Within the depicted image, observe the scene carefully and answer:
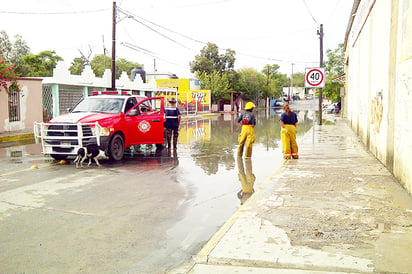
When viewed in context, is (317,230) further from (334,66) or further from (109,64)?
(109,64)

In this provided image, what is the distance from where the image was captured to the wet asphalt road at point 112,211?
16.0 feet

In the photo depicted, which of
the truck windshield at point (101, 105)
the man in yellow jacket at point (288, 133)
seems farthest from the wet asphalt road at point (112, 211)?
the truck windshield at point (101, 105)

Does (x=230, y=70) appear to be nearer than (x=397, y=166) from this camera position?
No

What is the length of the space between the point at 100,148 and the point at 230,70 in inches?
2376

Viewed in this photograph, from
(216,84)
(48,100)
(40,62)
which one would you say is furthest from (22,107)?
(216,84)

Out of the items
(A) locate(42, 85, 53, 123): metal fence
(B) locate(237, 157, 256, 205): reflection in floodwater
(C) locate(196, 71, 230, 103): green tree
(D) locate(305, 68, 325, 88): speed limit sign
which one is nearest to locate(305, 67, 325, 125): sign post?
(D) locate(305, 68, 325, 88): speed limit sign

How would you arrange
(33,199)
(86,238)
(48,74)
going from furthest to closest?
(48,74) → (33,199) → (86,238)

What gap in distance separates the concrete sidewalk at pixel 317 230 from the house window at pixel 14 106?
18.2 meters

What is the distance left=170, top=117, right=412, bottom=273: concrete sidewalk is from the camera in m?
4.48

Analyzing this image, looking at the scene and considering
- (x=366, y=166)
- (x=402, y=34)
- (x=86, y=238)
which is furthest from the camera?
(x=366, y=166)

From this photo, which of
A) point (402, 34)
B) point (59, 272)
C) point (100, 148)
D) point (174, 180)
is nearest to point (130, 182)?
point (174, 180)

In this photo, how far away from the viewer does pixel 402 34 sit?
338 inches

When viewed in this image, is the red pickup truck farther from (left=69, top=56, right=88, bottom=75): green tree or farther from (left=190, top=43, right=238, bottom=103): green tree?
(left=69, top=56, right=88, bottom=75): green tree

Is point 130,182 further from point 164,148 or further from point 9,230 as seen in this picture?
point 164,148
